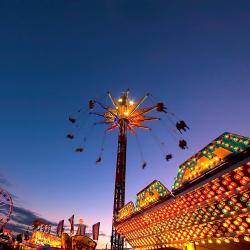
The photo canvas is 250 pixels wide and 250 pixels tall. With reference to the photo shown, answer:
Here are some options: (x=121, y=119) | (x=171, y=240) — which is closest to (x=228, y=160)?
(x=171, y=240)

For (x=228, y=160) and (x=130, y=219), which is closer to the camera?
(x=228, y=160)

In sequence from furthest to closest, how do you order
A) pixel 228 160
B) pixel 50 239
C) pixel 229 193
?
pixel 50 239 < pixel 229 193 < pixel 228 160

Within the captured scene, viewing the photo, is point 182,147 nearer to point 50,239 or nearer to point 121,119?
point 121,119

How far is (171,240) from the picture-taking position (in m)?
11.9

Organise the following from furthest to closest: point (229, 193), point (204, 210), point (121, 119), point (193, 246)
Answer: point (121, 119)
point (193, 246)
point (204, 210)
point (229, 193)

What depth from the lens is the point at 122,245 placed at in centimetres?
2006

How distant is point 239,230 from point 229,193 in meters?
1.88

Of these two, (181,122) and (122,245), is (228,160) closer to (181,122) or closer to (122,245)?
(181,122)

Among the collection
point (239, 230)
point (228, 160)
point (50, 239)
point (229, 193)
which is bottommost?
point (239, 230)

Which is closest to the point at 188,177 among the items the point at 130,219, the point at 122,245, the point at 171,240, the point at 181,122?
the point at 171,240

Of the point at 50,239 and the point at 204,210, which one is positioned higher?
the point at 50,239

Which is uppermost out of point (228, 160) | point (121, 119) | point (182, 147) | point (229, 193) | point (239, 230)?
point (121, 119)

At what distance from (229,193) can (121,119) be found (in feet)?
63.6

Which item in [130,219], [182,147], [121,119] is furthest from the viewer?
[121,119]
